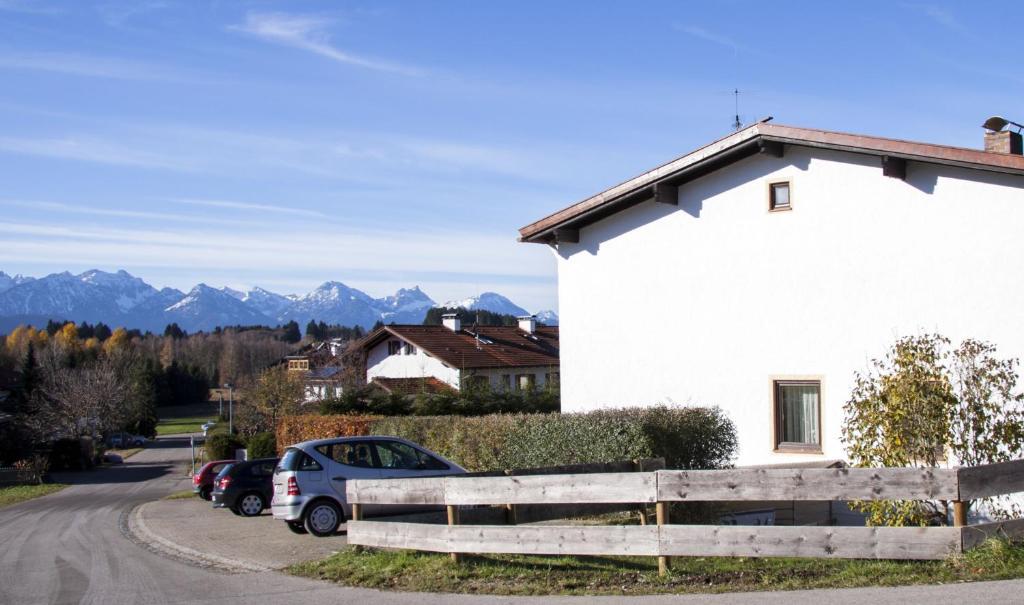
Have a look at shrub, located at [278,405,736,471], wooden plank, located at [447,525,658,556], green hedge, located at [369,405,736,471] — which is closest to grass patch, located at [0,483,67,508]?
shrub, located at [278,405,736,471]

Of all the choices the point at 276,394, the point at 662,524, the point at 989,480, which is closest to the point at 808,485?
the point at 662,524

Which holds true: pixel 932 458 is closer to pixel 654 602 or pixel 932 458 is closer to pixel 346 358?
pixel 654 602

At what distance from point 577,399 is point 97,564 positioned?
1076 cm

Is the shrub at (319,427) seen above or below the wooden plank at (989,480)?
below

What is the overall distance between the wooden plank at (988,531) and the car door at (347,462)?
9.32m

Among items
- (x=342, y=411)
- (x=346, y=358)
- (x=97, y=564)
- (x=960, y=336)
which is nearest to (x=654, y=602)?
(x=97, y=564)

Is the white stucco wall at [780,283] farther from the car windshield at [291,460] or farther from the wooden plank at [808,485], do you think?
the wooden plank at [808,485]

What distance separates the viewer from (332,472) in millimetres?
15891

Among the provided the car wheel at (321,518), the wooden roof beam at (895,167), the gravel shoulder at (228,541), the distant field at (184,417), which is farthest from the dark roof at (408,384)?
the distant field at (184,417)

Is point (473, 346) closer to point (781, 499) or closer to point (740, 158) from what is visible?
point (740, 158)

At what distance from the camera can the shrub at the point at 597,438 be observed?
16.2 meters

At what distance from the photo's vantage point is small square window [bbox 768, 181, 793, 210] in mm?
18906

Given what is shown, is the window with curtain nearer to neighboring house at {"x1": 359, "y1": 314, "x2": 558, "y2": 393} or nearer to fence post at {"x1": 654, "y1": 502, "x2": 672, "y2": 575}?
fence post at {"x1": 654, "y1": 502, "x2": 672, "y2": 575}

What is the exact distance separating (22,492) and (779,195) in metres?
36.2
